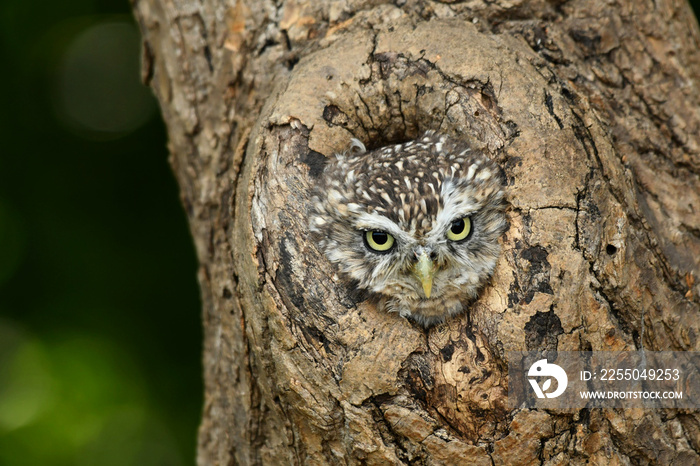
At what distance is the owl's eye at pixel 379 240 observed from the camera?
2.31 meters

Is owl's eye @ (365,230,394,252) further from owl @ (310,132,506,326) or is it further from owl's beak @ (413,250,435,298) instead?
owl's beak @ (413,250,435,298)

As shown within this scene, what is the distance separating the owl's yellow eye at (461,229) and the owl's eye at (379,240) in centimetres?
23

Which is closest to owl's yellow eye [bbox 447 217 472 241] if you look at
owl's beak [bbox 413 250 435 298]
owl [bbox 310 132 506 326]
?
owl [bbox 310 132 506 326]

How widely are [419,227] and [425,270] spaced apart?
0.16 metres

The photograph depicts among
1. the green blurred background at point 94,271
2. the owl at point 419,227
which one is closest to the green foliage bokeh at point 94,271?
the green blurred background at point 94,271

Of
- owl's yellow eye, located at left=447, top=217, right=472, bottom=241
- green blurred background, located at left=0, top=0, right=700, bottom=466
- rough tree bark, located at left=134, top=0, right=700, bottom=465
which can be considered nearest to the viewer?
rough tree bark, located at left=134, top=0, right=700, bottom=465

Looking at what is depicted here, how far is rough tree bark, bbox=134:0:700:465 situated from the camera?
7.14ft

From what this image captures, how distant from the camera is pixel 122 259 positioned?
464cm

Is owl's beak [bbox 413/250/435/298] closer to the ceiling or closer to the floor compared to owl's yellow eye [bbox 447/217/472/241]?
closer to the floor

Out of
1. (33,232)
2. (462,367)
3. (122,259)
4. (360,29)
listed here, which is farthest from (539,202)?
(33,232)

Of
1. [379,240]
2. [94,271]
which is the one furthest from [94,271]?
[379,240]

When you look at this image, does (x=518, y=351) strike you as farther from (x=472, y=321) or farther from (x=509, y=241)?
(x=509, y=241)

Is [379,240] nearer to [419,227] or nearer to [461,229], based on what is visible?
[419,227]

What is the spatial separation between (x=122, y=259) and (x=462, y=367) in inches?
130
